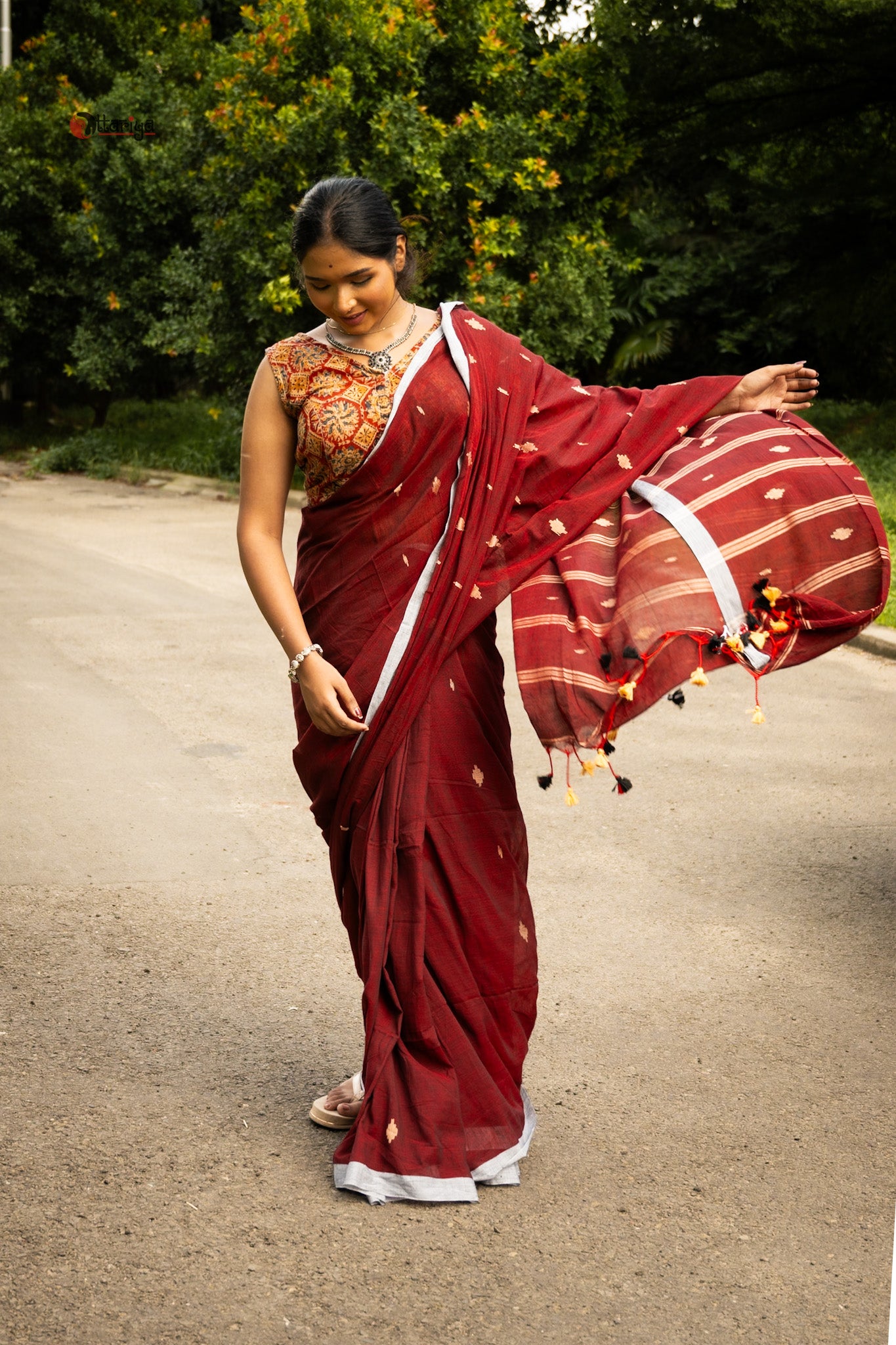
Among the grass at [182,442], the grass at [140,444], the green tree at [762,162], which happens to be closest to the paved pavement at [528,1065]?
the grass at [182,442]

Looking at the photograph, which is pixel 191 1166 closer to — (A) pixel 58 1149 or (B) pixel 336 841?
(A) pixel 58 1149

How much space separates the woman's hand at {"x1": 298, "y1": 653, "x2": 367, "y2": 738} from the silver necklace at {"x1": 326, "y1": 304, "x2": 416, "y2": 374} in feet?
1.94

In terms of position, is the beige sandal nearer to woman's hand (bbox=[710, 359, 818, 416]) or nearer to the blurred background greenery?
woman's hand (bbox=[710, 359, 818, 416])

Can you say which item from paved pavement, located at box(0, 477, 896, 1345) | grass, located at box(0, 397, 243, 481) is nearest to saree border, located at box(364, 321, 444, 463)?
paved pavement, located at box(0, 477, 896, 1345)

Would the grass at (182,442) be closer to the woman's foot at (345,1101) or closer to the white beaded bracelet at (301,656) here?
the woman's foot at (345,1101)

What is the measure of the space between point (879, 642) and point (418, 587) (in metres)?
6.04

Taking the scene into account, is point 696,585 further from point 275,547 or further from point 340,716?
point 275,547

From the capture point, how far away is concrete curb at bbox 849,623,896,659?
8.26m

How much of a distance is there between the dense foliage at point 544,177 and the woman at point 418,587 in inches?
372

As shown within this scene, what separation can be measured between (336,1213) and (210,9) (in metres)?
23.0

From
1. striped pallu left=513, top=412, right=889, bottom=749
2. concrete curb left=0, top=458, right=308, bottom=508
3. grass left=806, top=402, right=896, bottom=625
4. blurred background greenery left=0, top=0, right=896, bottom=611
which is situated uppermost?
blurred background greenery left=0, top=0, right=896, bottom=611

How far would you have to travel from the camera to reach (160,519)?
1338 centimetres

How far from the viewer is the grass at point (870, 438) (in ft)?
38.6

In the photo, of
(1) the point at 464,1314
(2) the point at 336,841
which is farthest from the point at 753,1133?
(2) the point at 336,841
